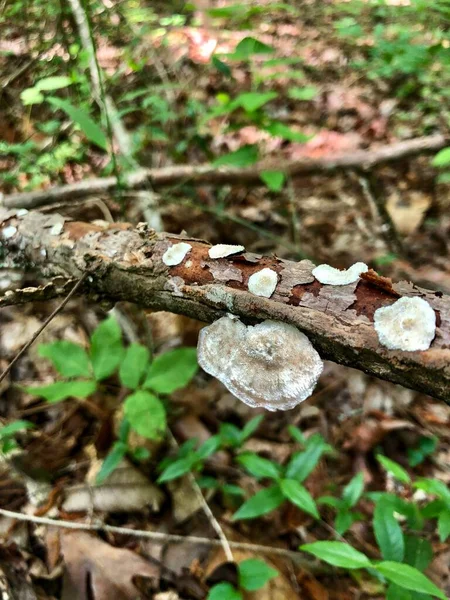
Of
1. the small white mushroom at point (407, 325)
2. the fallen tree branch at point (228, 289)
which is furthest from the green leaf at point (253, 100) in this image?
the small white mushroom at point (407, 325)

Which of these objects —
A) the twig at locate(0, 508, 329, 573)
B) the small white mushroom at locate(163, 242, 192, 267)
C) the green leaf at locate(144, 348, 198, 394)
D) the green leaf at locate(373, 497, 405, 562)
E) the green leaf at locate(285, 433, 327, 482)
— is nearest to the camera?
the small white mushroom at locate(163, 242, 192, 267)

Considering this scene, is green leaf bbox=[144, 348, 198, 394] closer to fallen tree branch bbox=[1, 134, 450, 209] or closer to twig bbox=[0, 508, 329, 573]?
twig bbox=[0, 508, 329, 573]

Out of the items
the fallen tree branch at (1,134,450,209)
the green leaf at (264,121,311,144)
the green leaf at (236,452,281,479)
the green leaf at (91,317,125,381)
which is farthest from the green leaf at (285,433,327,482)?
the fallen tree branch at (1,134,450,209)

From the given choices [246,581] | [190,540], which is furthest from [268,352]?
[190,540]

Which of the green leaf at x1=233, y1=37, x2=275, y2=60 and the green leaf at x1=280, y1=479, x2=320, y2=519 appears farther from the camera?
the green leaf at x1=233, y1=37, x2=275, y2=60

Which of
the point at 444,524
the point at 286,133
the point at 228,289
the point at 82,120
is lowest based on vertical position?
the point at 444,524

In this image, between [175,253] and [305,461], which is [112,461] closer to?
[305,461]
